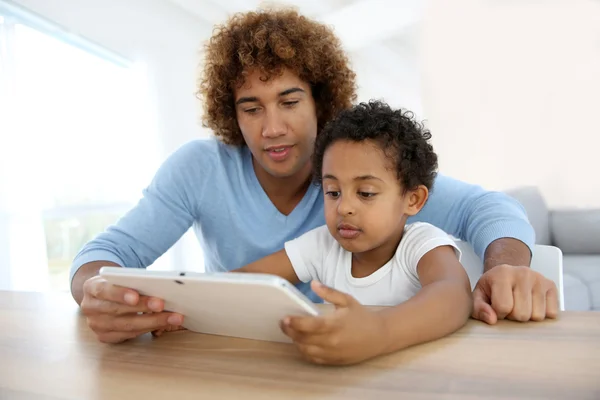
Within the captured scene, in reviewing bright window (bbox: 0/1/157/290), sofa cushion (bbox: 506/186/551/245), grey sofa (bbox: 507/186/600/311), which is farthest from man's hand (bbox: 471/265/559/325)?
bright window (bbox: 0/1/157/290)

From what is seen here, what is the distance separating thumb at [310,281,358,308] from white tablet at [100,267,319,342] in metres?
0.02

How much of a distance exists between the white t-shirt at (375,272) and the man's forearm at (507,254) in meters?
0.08

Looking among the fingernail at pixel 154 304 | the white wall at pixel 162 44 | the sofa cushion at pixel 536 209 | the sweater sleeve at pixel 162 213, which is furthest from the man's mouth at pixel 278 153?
the white wall at pixel 162 44

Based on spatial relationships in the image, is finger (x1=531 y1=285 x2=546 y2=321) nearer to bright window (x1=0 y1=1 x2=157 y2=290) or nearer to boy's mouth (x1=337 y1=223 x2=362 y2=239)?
boy's mouth (x1=337 y1=223 x2=362 y2=239)

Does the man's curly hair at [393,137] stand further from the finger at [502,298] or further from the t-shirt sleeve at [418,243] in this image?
the finger at [502,298]

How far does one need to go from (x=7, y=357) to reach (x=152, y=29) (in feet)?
15.1

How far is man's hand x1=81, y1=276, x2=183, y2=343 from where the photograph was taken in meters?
0.81

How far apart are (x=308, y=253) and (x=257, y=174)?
1.38 ft

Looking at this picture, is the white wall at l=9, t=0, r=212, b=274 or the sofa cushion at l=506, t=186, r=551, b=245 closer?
the sofa cushion at l=506, t=186, r=551, b=245

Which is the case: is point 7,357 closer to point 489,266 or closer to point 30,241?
point 489,266

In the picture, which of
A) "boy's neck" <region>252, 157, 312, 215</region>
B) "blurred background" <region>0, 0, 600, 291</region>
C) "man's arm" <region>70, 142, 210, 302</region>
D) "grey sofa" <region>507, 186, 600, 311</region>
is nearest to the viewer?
"man's arm" <region>70, 142, 210, 302</region>

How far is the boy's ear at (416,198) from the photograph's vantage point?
125 centimetres

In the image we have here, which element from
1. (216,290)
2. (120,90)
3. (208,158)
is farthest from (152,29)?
(216,290)

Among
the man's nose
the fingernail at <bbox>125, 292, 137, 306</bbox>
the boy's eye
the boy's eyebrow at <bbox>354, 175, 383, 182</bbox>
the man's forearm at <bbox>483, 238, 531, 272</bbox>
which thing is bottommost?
the man's forearm at <bbox>483, 238, 531, 272</bbox>
